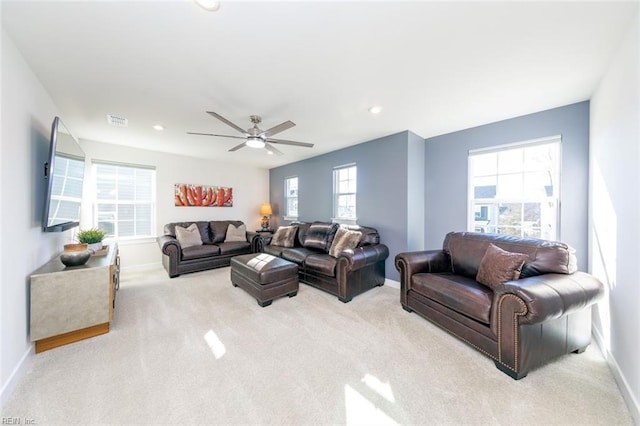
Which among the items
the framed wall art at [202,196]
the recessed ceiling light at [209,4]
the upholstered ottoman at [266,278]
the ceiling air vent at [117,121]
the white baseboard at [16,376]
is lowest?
the white baseboard at [16,376]

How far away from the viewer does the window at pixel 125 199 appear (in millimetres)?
4164

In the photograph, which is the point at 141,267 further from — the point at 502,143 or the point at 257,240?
the point at 502,143

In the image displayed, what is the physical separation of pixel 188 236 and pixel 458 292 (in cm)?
458

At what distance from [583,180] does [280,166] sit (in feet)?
17.9

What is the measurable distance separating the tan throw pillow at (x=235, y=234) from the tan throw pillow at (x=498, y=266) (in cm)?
451

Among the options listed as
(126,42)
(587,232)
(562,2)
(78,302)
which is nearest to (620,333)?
(587,232)

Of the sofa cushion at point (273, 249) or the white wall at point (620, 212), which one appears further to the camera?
the sofa cushion at point (273, 249)

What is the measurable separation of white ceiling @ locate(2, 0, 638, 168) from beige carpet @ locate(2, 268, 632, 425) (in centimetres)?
244

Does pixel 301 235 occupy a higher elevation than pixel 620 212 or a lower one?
lower

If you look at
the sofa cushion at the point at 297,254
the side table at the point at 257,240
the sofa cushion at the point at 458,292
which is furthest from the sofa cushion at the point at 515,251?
the side table at the point at 257,240

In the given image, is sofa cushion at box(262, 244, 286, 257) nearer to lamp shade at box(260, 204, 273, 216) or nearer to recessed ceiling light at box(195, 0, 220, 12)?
lamp shade at box(260, 204, 273, 216)

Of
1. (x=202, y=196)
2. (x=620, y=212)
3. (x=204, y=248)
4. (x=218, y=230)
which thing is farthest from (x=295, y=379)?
(x=202, y=196)

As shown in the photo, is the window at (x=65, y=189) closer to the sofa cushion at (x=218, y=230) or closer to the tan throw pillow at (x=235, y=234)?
the sofa cushion at (x=218, y=230)

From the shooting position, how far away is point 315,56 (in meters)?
1.77
